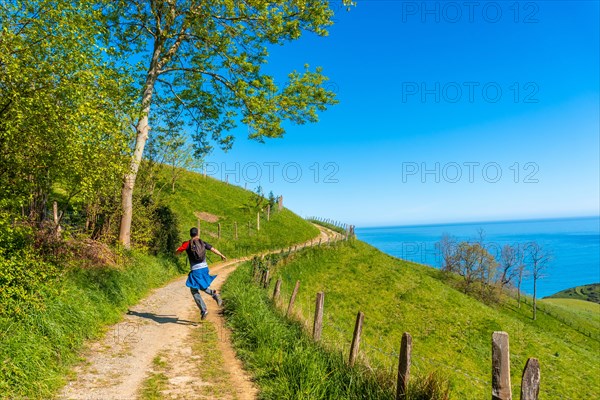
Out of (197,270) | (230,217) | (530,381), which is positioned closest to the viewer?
(530,381)

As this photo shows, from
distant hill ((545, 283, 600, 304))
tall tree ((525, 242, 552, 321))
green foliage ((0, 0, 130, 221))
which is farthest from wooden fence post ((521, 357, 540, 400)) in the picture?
distant hill ((545, 283, 600, 304))

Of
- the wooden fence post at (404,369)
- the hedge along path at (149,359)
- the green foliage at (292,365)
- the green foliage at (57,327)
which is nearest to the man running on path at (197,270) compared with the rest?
the hedge along path at (149,359)

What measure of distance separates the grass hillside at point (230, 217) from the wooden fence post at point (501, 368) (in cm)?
2417

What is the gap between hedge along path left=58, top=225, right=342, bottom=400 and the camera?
5746mm

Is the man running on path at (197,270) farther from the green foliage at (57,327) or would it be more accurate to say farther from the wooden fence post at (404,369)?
the wooden fence post at (404,369)

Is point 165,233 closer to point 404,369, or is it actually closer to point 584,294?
point 404,369

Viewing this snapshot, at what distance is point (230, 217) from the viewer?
1513 inches

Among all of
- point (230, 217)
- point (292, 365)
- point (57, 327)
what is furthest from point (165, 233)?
point (230, 217)

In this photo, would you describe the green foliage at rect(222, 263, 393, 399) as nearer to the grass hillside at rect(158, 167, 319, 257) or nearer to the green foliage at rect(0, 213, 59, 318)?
the green foliage at rect(0, 213, 59, 318)

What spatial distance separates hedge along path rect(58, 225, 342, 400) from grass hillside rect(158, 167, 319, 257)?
648 inches

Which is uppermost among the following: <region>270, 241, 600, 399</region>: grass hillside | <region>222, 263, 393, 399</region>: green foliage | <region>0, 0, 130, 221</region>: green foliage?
<region>0, 0, 130, 221</region>: green foliage

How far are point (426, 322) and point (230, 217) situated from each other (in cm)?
2346

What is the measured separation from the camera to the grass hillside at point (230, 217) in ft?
102

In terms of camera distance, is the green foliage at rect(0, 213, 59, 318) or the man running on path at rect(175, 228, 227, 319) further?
the man running on path at rect(175, 228, 227, 319)
